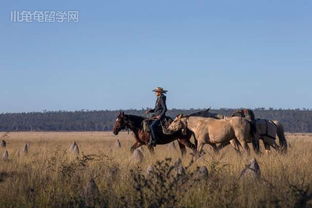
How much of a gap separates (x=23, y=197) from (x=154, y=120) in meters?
12.3

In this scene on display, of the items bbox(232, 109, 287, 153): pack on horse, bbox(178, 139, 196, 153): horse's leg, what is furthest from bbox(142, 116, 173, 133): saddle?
bbox(232, 109, 287, 153): pack on horse

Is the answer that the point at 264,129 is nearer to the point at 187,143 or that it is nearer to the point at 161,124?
the point at 187,143

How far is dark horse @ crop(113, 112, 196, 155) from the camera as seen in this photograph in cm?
2139

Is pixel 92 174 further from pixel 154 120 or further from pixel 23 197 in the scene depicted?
pixel 154 120

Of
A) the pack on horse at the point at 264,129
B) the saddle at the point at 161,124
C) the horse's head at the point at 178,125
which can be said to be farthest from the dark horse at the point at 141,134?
the pack on horse at the point at 264,129

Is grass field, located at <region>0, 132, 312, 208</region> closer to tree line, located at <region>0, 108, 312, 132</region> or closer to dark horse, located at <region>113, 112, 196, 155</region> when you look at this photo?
dark horse, located at <region>113, 112, 196, 155</region>

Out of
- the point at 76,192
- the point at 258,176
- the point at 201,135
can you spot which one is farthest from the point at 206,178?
the point at 201,135

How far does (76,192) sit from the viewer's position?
32.3 feet

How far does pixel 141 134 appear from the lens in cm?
2203

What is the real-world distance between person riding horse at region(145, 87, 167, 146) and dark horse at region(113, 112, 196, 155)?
0.64 ft

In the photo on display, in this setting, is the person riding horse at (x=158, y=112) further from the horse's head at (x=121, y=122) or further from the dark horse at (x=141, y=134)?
the horse's head at (x=121, y=122)

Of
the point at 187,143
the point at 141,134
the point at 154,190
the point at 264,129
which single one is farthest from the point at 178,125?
the point at 154,190

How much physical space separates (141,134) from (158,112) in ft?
4.05

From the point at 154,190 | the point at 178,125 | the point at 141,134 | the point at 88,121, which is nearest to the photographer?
the point at 154,190
